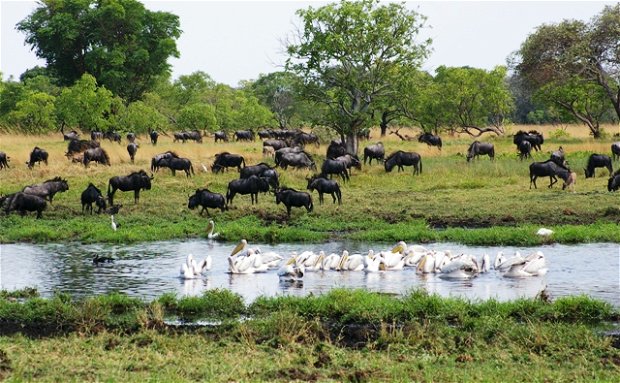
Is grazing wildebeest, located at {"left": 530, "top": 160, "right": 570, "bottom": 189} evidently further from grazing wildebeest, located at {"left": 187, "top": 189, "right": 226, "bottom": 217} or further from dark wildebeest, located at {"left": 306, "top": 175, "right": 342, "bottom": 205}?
grazing wildebeest, located at {"left": 187, "top": 189, "right": 226, "bottom": 217}

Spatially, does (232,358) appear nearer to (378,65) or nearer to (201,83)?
(378,65)

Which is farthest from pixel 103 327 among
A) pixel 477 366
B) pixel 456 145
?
pixel 456 145

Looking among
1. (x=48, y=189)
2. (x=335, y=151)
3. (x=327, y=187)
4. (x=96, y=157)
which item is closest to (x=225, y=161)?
(x=96, y=157)

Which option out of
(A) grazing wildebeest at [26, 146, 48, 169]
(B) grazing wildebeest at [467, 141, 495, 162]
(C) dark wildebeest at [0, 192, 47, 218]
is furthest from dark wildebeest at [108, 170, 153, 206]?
(B) grazing wildebeest at [467, 141, 495, 162]

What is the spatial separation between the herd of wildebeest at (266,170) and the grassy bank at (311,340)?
9969mm

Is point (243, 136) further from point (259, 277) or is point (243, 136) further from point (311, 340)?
point (311, 340)

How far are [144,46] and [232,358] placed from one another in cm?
5165

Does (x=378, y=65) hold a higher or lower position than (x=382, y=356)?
higher

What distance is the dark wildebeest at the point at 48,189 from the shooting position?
23.0m

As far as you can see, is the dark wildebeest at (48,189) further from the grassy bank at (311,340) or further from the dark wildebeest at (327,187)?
the grassy bank at (311,340)

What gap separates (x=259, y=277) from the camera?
582 inches

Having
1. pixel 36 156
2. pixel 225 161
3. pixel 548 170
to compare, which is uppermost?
pixel 36 156

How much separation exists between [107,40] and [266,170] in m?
34.7

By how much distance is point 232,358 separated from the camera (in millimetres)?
9234
